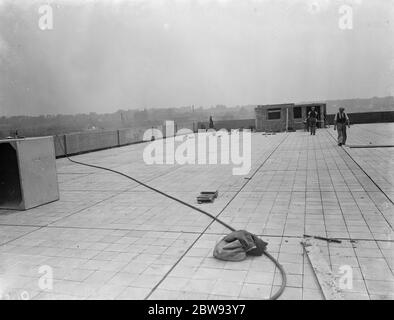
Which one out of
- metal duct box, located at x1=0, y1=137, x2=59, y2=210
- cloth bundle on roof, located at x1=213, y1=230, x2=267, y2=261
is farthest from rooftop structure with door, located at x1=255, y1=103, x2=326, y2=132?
cloth bundle on roof, located at x1=213, y1=230, x2=267, y2=261

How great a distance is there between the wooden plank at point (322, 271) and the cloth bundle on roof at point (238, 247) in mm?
619

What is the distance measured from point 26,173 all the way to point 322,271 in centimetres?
647

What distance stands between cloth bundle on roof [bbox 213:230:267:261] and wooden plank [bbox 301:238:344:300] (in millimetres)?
619

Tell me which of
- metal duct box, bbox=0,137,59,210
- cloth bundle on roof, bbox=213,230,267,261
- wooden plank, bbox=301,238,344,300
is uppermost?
metal duct box, bbox=0,137,59,210

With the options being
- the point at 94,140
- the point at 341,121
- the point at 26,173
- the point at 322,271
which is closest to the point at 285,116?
the point at 341,121

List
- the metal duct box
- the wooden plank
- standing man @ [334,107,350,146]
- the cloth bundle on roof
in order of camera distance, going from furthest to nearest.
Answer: standing man @ [334,107,350,146], the metal duct box, the cloth bundle on roof, the wooden plank

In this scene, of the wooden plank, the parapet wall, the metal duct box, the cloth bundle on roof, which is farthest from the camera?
the parapet wall

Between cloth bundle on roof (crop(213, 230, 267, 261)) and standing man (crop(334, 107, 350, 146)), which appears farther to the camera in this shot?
standing man (crop(334, 107, 350, 146))

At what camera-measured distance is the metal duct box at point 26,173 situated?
778 cm

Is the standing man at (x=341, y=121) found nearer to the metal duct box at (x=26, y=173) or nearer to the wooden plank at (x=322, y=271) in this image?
the wooden plank at (x=322, y=271)

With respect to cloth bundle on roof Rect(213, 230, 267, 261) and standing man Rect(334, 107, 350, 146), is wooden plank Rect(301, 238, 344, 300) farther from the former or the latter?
standing man Rect(334, 107, 350, 146)

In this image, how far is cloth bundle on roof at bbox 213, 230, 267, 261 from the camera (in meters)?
4.64

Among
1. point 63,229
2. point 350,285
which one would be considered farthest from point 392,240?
point 63,229

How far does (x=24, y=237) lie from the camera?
602 cm
